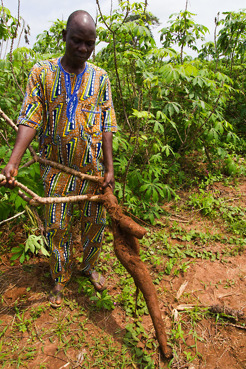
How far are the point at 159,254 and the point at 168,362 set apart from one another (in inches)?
40.6

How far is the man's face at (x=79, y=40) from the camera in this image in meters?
1.35

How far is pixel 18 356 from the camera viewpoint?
5.17ft

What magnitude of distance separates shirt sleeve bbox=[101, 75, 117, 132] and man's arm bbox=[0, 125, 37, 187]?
451 mm

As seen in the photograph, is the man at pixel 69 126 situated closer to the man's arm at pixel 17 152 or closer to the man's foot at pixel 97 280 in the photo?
the man's arm at pixel 17 152

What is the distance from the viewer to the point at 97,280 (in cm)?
212

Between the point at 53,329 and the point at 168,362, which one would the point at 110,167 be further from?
the point at 168,362

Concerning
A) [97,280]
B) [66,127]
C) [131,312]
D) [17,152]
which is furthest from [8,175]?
[131,312]

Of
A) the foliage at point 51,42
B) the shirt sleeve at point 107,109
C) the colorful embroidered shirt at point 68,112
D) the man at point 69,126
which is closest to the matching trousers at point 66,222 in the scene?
the man at point 69,126

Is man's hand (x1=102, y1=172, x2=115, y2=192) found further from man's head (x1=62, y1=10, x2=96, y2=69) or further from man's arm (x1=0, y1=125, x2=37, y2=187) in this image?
man's head (x1=62, y1=10, x2=96, y2=69)

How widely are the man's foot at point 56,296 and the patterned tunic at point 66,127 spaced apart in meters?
0.20

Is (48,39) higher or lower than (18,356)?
higher

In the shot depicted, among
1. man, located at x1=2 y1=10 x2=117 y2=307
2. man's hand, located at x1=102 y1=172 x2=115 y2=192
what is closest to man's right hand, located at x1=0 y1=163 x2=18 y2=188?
man, located at x1=2 y1=10 x2=117 y2=307

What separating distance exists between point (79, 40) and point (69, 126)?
45 cm

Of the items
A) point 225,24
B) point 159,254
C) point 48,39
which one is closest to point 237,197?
point 159,254
